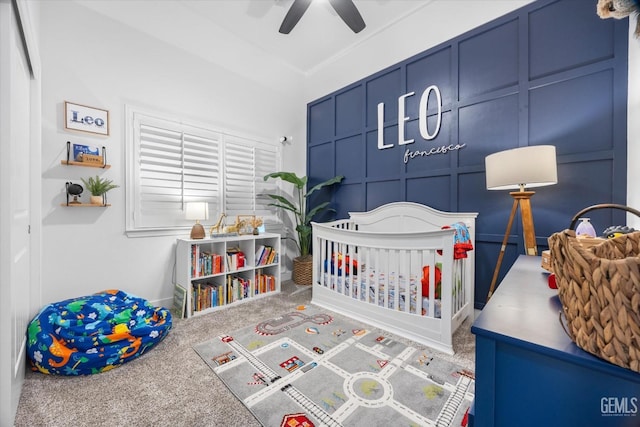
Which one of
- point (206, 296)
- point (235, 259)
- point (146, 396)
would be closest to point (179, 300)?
point (206, 296)

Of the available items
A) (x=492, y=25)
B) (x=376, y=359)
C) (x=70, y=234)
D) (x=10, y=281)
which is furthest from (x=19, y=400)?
(x=492, y=25)

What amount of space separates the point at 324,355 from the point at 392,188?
198cm

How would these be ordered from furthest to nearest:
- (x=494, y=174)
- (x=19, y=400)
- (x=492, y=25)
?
(x=492, y=25) → (x=494, y=174) → (x=19, y=400)

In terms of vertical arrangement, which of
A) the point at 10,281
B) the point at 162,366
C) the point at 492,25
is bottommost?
the point at 162,366

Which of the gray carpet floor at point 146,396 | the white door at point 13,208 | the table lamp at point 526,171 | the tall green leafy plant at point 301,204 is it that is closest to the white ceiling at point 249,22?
the white door at point 13,208

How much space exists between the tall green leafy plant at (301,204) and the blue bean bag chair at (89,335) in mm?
1882

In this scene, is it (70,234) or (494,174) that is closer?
(494,174)

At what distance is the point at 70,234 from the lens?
2.21 meters

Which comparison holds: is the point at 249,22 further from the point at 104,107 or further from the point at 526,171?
the point at 526,171

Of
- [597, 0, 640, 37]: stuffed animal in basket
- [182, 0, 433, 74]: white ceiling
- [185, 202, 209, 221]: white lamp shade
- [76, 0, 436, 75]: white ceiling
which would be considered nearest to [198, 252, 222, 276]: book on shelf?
[185, 202, 209, 221]: white lamp shade

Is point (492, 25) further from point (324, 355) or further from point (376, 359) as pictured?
point (324, 355)

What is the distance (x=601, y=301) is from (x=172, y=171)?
3.19 metres

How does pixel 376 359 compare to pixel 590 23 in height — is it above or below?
below

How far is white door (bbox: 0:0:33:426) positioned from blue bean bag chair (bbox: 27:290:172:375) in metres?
0.09
